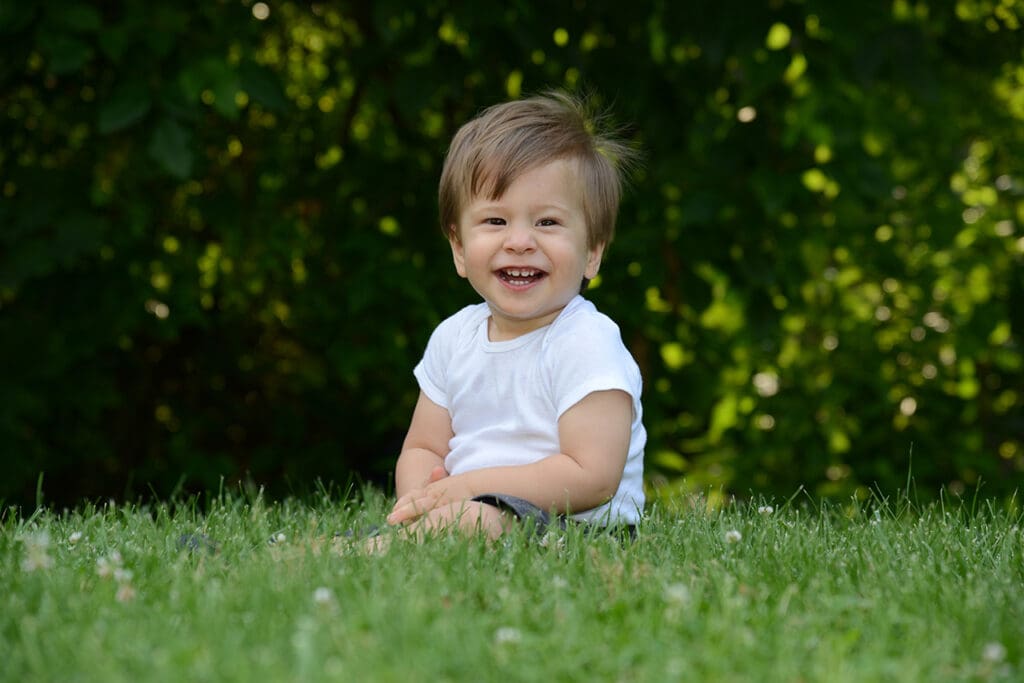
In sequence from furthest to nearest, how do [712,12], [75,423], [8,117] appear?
1. [75,423]
2. [8,117]
3. [712,12]

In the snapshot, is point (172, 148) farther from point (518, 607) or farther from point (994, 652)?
point (994, 652)

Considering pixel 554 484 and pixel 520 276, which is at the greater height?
pixel 520 276

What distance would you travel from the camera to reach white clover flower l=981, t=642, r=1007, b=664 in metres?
1.78

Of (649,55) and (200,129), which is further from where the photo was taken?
(200,129)

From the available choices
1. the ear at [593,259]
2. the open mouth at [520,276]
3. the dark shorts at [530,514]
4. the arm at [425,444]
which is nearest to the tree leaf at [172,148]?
the arm at [425,444]

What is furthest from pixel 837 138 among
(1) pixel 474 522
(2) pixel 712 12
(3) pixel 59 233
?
(3) pixel 59 233

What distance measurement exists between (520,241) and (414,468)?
2.19 ft

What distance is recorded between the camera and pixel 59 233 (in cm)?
409

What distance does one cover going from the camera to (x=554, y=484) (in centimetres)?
279

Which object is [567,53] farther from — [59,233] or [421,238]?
[59,233]

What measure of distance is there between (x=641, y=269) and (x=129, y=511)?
2087 millimetres

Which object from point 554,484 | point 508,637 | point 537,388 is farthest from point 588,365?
point 508,637

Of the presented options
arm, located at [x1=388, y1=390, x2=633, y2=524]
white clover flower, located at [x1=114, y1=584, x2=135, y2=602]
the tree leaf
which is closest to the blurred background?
the tree leaf

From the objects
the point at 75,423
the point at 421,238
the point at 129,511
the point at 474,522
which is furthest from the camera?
the point at 75,423
